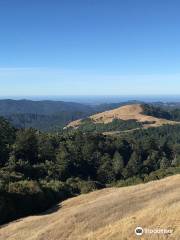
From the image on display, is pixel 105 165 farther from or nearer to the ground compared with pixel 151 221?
nearer to the ground

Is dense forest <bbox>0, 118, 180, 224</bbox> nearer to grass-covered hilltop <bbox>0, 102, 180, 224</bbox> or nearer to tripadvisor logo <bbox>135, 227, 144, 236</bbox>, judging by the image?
grass-covered hilltop <bbox>0, 102, 180, 224</bbox>

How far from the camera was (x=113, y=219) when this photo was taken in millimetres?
43469

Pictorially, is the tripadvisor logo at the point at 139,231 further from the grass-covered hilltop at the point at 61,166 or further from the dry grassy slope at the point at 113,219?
the grass-covered hilltop at the point at 61,166

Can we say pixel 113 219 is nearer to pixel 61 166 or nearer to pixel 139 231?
pixel 139 231

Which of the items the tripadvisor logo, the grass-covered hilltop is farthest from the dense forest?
the tripadvisor logo

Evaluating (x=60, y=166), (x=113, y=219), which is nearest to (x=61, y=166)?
(x=60, y=166)

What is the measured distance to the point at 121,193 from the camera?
56594mm

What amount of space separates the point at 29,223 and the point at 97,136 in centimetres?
12361

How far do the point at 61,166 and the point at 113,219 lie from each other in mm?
78714

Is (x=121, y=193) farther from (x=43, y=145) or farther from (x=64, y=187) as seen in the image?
(x=43, y=145)

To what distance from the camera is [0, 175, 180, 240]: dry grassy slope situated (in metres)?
37.7

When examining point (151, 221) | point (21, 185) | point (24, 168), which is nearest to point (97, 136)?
point (24, 168)

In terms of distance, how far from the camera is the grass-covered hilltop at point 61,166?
6431 centimetres

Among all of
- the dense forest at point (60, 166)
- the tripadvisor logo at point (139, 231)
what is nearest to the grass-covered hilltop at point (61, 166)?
the dense forest at point (60, 166)
